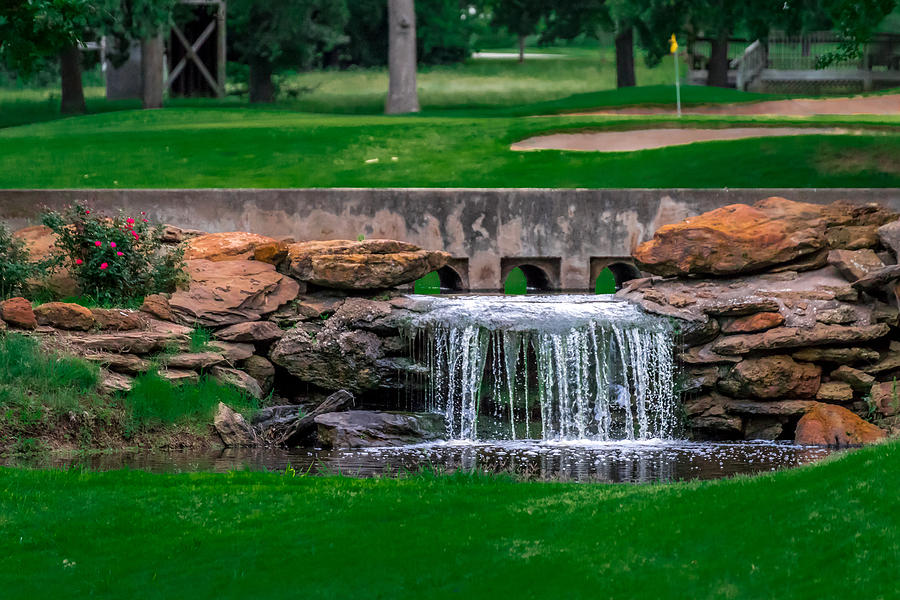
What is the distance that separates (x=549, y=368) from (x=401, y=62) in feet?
70.7

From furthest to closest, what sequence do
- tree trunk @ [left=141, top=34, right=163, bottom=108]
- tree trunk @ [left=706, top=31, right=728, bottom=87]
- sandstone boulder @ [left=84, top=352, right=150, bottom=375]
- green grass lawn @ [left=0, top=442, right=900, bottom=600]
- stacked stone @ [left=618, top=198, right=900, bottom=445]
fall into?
tree trunk @ [left=706, top=31, right=728, bottom=87], tree trunk @ [left=141, top=34, right=163, bottom=108], stacked stone @ [left=618, top=198, right=900, bottom=445], sandstone boulder @ [left=84, top=352, right=150, bottom=375], green grass lawn @ [left=0, top=442, right=900, bottom=600]

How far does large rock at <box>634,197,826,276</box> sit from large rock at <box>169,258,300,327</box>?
4.54 m

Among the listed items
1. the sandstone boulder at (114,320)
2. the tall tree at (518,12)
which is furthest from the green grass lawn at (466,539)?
the tall tree at (518,12)

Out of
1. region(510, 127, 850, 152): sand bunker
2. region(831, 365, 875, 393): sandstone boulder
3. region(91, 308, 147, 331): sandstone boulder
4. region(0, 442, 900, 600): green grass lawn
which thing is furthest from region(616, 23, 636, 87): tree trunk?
region(0, 442, 900, 600): green grass lawn

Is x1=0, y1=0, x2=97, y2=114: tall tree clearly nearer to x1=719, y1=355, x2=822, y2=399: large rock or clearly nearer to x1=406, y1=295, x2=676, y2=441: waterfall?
x1=406, y1=295, x2=676, y2=441: waterfall

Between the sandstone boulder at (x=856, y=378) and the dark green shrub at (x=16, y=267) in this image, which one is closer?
the sandstone boulder at (x=856, y=378)

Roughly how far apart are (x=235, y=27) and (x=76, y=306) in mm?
26845

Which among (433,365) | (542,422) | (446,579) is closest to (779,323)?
(542,422)

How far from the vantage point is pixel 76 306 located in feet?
45.0

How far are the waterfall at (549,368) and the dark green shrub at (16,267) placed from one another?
4.53m

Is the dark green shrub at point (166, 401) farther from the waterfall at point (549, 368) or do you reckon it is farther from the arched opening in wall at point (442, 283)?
the arched opening in wall at point (442, 283)

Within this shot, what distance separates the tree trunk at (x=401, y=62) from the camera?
3472cm

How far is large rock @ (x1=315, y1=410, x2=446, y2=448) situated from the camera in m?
13.0

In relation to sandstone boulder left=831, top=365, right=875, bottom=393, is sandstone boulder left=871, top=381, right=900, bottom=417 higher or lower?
lower
